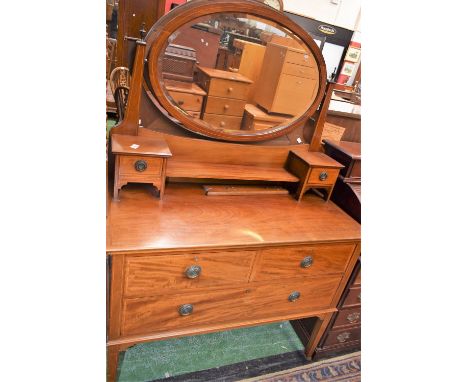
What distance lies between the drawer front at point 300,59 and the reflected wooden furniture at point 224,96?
0.23 meters

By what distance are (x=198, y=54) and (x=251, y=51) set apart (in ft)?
0.86

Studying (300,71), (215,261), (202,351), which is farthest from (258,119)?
(202,351)

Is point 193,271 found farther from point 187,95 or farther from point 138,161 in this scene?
point 187,95

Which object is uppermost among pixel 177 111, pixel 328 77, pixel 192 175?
pixel 328 77

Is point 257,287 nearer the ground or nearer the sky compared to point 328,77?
nearer the ground

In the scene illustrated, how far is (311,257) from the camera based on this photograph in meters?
1.49

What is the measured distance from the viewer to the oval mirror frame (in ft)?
4.20

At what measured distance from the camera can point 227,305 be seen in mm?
1466

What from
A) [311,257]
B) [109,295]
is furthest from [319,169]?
[109,295]

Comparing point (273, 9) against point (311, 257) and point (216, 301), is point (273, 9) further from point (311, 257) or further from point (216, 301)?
point (216, 301)

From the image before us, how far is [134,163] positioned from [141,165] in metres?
0.03

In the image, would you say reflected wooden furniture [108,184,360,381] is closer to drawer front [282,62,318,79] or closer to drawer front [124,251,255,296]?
drawer front [124,251,255,296]

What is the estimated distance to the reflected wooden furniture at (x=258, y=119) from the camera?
5.24ft

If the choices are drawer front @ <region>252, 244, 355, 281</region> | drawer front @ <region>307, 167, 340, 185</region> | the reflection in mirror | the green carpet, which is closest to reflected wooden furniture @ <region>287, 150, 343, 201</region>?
drawer front @ <region>307, 167, 340, 185</region>
